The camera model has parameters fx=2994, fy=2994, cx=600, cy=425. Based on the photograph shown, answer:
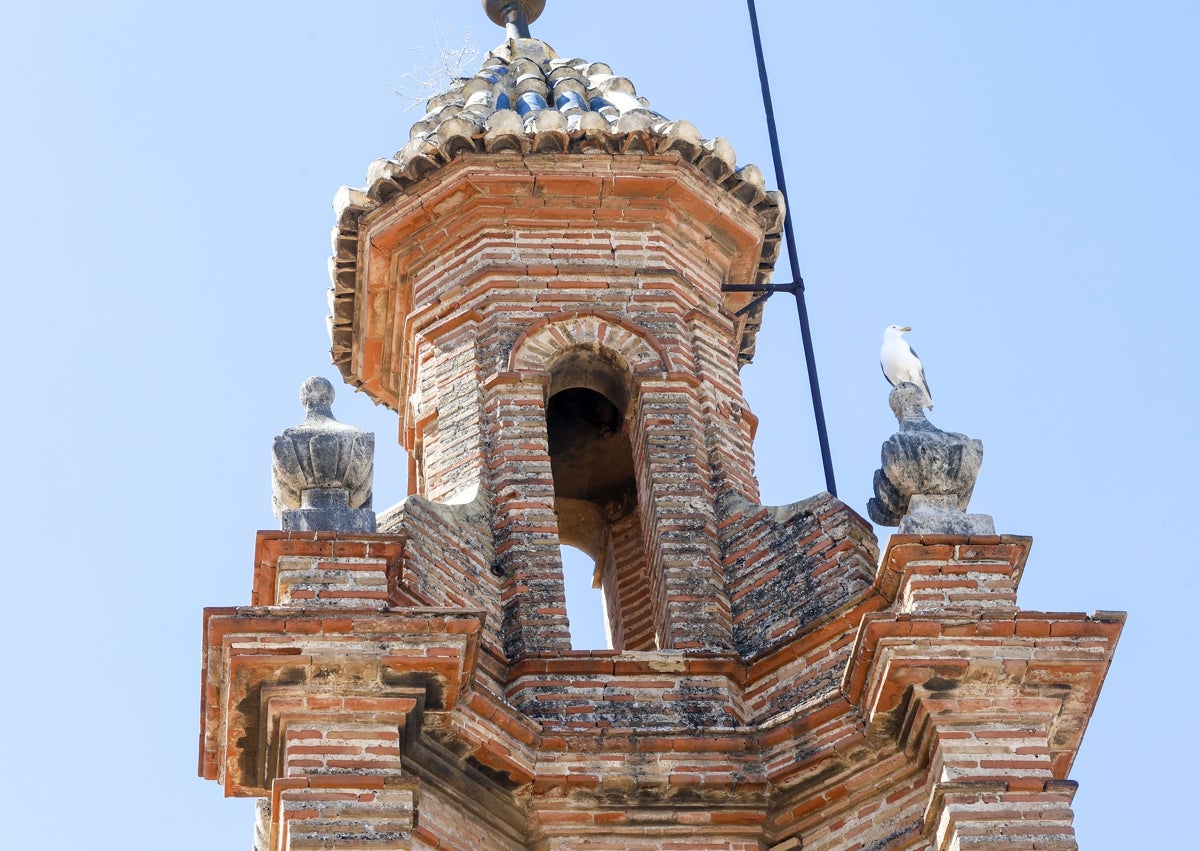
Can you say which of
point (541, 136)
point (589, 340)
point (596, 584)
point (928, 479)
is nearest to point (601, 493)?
point (596, 584)

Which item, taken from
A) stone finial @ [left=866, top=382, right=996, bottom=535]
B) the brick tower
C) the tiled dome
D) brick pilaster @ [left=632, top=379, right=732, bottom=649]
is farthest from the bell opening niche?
stone finial @ [left=866, top=382, right=996, bottom=535]

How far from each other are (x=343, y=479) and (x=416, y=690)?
1426mm

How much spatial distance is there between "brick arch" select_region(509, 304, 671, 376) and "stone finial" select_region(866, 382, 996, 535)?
2519 mm

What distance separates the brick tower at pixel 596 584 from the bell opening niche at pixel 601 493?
2 cm

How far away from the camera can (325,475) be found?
48.2 ft

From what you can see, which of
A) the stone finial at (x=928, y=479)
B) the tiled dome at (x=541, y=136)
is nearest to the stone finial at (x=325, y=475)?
the stone finial at (x=928, y=479)

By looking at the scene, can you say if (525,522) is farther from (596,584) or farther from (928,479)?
(596,584)

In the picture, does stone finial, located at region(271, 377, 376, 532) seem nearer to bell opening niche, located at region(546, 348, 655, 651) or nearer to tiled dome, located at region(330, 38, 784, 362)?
bell opening niche, located at region(546, 348, 655, 651)

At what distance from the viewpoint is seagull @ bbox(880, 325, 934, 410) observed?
16.0 m

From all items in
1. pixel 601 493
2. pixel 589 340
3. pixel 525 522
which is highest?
pixel 589 340

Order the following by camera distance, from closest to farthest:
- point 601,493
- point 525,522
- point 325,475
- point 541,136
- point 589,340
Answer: point 325,475
point 525,522
point 589,340
point 541,136
point 601,493

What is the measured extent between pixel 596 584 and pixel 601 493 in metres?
0.58

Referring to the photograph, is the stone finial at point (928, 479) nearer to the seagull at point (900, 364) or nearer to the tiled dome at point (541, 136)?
the seagull at point (900, 364)

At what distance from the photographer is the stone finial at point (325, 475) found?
14.6 m
